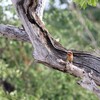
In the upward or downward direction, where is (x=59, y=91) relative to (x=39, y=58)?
downward

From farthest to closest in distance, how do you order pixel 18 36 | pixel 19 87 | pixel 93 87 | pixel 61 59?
pixel 19 87 < pixel 18 36 < pixel 61 59 < pixel 93 87

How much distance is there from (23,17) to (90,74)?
1.32 ft

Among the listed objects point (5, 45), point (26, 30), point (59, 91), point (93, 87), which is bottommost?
point (59, 91)

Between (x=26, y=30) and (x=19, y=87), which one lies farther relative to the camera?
(x=19, y=87)

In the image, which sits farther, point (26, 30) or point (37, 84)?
point (37, 84)

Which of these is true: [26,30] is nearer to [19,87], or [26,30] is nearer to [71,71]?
[71,71]

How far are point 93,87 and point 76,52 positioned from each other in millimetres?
240

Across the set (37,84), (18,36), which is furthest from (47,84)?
(18,36)

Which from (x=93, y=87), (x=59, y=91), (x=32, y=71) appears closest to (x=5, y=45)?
(x=32, y=71)

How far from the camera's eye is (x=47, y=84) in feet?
15.6

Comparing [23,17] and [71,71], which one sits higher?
[23,17]

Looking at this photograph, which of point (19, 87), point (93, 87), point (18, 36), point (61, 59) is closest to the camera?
point (93, 87)

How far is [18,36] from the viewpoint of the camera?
2004 millimetres

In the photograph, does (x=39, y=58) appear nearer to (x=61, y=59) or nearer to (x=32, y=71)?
(x=61, y=59)
